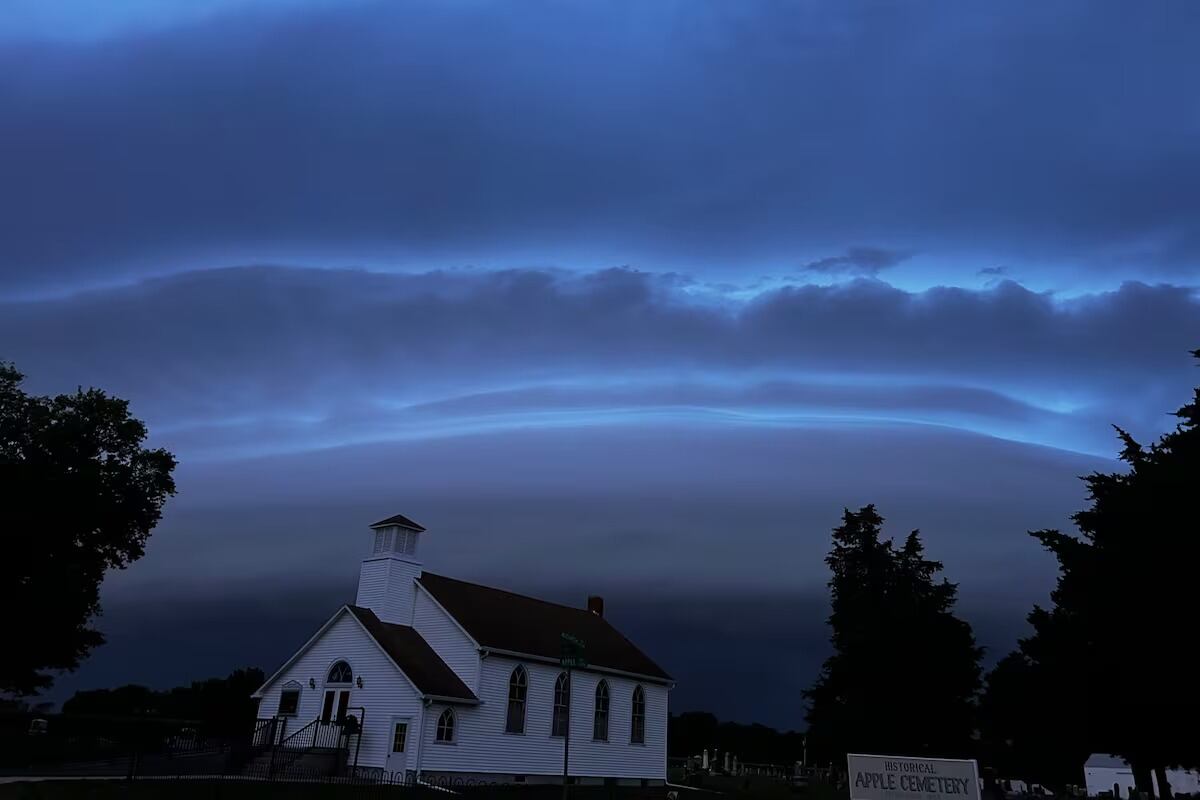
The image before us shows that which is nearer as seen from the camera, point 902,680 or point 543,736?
point 543,736

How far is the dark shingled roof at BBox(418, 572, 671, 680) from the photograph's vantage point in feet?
126

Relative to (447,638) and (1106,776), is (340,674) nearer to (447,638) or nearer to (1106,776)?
(447,638)

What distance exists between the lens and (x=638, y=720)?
45.1m

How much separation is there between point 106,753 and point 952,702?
42.8m

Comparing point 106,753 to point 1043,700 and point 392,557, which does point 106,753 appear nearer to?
point 392,557

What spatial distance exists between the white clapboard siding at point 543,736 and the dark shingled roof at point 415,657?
86 cm

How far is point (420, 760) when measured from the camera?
3306cm

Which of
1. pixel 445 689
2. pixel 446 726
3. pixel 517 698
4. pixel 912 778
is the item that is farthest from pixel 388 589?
pixel 912 778

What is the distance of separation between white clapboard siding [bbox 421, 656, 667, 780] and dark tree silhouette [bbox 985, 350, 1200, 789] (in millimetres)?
18881

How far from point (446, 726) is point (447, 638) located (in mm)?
4155

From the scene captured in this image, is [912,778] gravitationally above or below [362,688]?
below

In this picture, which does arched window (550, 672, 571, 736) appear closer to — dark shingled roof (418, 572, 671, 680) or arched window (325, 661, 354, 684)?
dark shingled roof (418, 572, 671, 680)

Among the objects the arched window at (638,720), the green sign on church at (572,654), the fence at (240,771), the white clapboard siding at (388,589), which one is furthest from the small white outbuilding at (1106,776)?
the green sign on church at (572,654)

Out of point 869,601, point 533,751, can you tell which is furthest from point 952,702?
point 533,751
